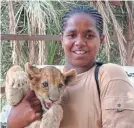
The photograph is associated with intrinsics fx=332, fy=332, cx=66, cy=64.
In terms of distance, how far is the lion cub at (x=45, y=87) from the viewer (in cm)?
124

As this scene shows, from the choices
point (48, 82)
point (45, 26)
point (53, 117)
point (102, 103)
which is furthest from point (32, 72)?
point (45, 26)

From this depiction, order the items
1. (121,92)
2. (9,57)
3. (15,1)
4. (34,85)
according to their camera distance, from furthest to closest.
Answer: (9,57)
(15,1)
(34,85)
(121,92)

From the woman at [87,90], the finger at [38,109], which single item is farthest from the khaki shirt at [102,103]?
the finger at [38,109]

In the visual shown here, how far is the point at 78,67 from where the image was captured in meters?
1.38

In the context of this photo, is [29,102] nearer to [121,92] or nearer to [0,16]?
[121,92]

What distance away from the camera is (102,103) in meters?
1.18

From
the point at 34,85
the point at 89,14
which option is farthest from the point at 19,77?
the point at 89,14

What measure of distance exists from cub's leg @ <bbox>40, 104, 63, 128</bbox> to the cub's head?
0.08ft

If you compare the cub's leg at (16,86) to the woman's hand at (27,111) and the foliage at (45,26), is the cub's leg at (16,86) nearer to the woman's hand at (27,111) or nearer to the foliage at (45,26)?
the woman's hand at (27,111)

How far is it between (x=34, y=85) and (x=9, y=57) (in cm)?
257

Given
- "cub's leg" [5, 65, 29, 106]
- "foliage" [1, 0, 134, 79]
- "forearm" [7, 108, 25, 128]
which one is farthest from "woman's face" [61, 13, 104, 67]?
"foliage" [1, 0, 134, 79]

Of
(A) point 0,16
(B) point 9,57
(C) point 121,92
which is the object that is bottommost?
(B) point 9,57

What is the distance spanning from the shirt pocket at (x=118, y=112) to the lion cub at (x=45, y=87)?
0.18m

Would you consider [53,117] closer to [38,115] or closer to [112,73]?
[38,115]
